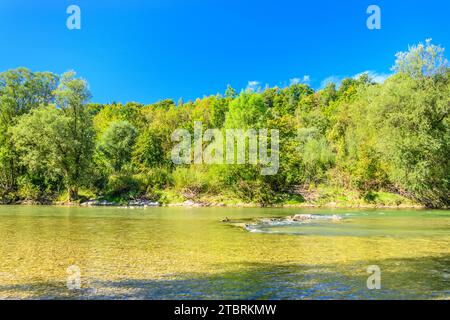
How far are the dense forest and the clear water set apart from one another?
26063 mm

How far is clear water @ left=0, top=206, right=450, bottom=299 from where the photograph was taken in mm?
8938

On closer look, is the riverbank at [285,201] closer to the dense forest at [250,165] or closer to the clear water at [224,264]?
the dense forest at [250,165]

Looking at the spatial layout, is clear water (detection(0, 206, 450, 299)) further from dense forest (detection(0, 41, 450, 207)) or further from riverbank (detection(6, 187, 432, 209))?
riverbank (detection(6, 187, 432, 209))

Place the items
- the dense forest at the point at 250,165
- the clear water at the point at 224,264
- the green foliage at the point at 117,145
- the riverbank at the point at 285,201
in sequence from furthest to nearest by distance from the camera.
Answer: the green foliage at the point at 117,145
the riverbank at the point at 285,201
the dense forest at the point at 250,165
the clear water at the point at 224,264

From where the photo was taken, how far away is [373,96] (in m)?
46.4

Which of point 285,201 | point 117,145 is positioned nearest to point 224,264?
point 285,201

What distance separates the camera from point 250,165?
5388 centimetres

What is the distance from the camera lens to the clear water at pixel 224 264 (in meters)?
8.94

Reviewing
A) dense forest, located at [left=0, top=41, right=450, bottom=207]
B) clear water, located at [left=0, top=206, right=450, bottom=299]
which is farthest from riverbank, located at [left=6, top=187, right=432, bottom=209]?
clear water, located at [left=0, top=206, right=450, bottom=299]

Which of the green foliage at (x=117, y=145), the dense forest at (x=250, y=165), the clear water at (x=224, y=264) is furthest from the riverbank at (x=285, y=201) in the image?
the clear water at (x=224, y=264)

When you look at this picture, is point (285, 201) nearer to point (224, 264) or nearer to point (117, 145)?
point (117, 145)

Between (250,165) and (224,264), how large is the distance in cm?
4187

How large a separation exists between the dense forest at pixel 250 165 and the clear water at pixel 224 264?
85.5 feet
